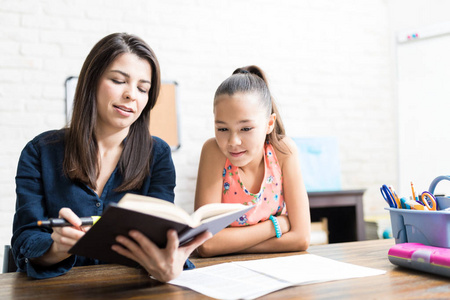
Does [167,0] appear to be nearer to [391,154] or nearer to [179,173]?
[179,173]

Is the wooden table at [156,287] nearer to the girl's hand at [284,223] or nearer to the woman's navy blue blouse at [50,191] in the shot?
the woman's navy blue blouse at [50,191]

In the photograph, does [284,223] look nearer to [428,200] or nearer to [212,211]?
[428,200]

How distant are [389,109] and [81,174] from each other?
276 centimetres

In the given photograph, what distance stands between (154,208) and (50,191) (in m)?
0.58

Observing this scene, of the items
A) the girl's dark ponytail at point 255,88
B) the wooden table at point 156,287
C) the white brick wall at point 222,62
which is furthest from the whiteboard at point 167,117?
the wooden table at point 156,287

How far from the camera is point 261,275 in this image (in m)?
0.91

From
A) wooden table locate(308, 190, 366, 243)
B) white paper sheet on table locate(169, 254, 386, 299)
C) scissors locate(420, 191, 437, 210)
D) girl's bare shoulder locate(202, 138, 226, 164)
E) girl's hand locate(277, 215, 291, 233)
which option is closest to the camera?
white paper sheet on table locate(169, 254, 386, 299)

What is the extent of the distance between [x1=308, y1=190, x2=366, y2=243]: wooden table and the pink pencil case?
1578 millimetres

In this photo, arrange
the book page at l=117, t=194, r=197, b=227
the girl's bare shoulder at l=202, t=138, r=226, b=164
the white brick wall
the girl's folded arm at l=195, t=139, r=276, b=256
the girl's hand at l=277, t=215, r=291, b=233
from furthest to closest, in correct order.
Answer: the white brick wall
the girl's bare shoulder at l=202, t=138, r=226, b=164
the girl's hand at l=277, t=215, r=291, b=233
the girl's folded arm at l=195, t=139, r=276, b=256
the book page at l=117, t=194, r=197, b=227

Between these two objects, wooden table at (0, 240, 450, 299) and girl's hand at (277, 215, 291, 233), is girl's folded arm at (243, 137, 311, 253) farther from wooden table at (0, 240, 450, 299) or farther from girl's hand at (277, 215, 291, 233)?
wooden table at (0, 240, 450, 299)

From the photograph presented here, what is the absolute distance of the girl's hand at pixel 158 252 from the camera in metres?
0.79

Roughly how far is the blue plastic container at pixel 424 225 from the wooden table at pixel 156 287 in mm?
95

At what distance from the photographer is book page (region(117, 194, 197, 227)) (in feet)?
2.27

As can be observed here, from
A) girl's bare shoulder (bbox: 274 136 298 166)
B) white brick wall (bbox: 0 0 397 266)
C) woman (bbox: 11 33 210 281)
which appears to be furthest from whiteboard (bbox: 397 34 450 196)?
woman (bbox: 11 33 210 281)
